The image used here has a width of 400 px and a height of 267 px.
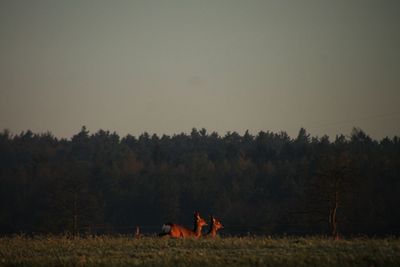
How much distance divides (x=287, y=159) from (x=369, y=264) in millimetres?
148253

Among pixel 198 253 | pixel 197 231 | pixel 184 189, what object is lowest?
pixel 198 253

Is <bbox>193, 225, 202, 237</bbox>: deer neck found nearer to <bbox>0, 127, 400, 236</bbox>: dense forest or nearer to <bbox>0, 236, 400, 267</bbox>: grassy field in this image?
<bbox>0, 236, 400, 267</bbox>: grassy field

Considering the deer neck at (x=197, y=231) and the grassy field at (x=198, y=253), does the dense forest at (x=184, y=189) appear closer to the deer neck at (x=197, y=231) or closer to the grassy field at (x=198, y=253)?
the deer neck at (x=197, y=231)

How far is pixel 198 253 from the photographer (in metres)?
21.5

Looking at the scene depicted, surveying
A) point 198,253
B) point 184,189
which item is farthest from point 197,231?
point 184,189

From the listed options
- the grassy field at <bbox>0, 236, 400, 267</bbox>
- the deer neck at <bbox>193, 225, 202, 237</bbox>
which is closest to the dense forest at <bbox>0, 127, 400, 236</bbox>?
the deer neck at <bbox>193, 225, 202, 237</bbox>

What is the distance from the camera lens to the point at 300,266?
60.9 feet

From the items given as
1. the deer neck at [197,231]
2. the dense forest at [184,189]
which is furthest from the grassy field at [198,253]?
the dense forest at [184,189]

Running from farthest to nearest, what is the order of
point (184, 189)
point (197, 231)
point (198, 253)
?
point (184, 189), point (197, 231), point (198, 253)

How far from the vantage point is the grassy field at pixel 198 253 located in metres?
19.2

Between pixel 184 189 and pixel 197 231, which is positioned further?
pixel 184 189

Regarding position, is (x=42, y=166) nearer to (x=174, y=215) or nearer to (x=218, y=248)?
(x=174, y=215)

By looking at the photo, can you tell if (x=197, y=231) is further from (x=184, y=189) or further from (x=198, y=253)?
(x=184, y=189)

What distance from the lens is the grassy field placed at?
19.2 meters
